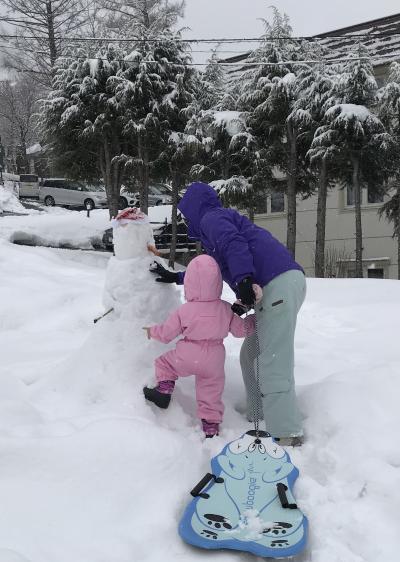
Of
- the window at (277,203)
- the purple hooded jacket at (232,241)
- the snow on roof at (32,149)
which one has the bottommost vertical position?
the purple hooded jacket at (232,241)

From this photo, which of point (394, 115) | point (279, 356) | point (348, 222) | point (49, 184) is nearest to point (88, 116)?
point (394, 115)

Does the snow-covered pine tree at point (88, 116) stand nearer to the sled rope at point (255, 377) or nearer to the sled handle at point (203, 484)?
the sled rope at point (255, 377)

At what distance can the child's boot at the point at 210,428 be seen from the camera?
3232 mm

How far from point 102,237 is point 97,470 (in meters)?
15.7

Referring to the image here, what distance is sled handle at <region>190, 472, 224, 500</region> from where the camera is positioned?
254cm

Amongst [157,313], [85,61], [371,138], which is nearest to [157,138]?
[85,61]

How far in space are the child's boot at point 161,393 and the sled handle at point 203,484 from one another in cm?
69

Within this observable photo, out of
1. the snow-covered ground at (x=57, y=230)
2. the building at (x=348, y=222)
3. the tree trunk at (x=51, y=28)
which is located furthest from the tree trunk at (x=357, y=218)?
the tree trunk at (x=51, y=28)

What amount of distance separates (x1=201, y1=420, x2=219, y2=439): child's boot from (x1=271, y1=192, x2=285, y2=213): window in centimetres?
1804

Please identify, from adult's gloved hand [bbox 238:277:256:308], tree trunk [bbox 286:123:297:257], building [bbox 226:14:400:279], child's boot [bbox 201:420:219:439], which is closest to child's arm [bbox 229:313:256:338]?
adult's gloved hand [bbox 238:277:256:308]

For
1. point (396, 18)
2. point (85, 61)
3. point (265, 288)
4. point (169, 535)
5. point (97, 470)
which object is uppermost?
point (396, 18)

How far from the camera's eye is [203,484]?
8.54 feet

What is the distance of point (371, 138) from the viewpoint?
13.5 metres

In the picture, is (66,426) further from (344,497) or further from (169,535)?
(344,497)
